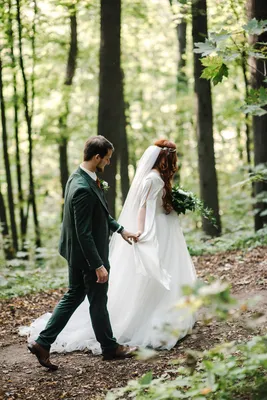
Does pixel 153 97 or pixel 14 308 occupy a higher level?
pixel 153 97

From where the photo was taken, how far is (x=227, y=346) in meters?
3.09

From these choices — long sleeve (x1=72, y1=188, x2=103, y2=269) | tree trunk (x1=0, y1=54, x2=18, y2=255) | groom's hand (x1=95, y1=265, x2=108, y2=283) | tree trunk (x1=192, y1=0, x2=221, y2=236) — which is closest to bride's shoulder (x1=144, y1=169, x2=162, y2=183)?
long sleeve (x1=72, y1=188, x2=103, y2=269)

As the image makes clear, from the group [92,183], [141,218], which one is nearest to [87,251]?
[92,183]

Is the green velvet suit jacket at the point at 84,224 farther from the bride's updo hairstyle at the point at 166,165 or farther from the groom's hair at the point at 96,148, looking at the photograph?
the bride's updo hairstyle at the point at 166,165

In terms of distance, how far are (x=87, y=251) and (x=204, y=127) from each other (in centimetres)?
767

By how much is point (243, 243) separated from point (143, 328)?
5.59 meters

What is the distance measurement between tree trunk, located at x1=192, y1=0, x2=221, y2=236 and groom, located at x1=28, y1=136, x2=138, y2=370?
6480 mm

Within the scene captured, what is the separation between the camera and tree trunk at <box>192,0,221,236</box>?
11883 mm

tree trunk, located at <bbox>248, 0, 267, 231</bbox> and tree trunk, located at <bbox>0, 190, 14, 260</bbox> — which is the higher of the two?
tree trunk, located at <bbox>248, 0, 267, 231</bbox>

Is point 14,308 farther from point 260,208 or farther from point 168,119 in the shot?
point 168,119

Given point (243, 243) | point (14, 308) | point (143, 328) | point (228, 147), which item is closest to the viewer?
point (143, 328)

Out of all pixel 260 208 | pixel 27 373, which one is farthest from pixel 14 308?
pixel 260 208

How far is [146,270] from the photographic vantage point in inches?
250

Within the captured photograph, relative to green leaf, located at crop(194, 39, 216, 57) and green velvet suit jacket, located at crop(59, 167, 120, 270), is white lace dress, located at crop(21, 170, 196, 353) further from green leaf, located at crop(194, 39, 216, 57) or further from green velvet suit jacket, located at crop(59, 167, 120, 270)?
green leaf, located at crop(194, 39, 216, 57)
